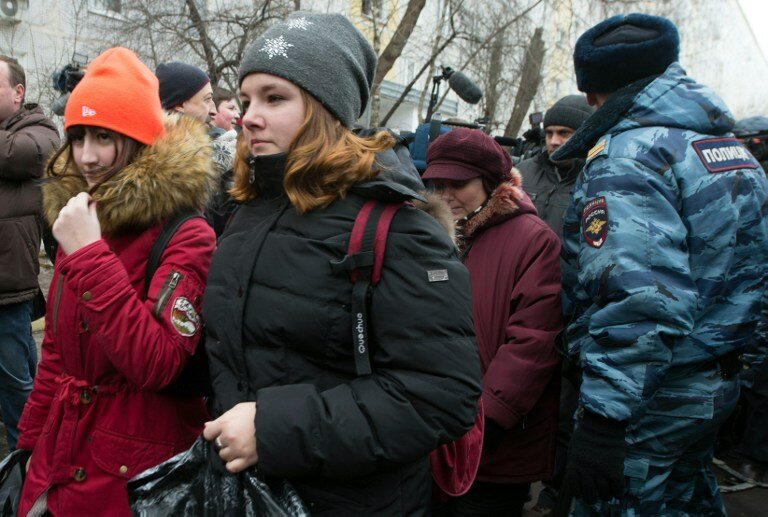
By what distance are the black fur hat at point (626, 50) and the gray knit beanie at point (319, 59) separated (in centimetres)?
94

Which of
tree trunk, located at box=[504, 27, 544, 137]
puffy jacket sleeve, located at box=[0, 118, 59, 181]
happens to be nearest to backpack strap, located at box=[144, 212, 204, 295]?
puffy jacket sleeve, located at box=[0, 118, 59, 181]

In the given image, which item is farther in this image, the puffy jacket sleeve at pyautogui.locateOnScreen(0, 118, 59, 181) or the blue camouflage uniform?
the puffy jacket sleeve at pyautogui.locateOnScreen(0, 118, 59, 181)

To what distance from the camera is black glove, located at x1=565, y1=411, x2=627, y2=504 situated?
1882 millimetres

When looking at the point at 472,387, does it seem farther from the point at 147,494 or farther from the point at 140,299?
the point at 140,299

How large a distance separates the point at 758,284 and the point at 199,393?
74.0 inches

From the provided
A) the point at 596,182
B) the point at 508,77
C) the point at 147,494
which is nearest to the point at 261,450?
the point at 147,494

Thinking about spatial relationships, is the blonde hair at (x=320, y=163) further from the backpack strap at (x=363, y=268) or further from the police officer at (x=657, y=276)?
the police officer at (x=657, y=276)

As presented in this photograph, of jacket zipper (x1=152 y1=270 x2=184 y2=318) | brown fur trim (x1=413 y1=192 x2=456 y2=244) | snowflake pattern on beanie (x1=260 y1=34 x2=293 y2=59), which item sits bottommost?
jacket zipper (x1=152 y1=270 x2=184 y2=318)

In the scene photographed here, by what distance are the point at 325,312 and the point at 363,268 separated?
5.4 inches

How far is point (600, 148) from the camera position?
211 centimetres

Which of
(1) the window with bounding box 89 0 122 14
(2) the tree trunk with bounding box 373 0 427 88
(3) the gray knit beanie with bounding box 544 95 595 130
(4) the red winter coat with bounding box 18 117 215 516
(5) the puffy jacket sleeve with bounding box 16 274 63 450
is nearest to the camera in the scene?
(4) the red winter coat with bounding box 18 117 215 516

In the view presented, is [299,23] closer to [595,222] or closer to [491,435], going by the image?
[595,222]

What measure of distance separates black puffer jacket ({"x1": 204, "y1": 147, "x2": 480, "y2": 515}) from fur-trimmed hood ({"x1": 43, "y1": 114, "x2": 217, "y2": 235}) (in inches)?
18.7

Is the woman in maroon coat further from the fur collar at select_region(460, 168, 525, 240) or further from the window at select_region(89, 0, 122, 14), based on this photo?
the window at select_region(89, 0, 122, 14)
